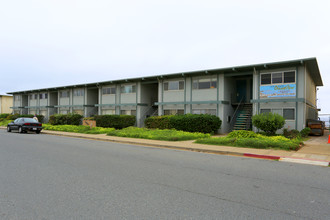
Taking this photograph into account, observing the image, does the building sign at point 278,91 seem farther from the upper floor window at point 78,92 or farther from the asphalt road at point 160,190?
the upper floor window at point 78,92

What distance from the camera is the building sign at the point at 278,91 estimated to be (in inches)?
736

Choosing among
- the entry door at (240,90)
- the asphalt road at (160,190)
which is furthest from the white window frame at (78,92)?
the asphalt road at (160,190)

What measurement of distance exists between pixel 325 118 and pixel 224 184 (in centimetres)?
3427

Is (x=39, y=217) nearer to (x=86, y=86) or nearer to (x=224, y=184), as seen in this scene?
(x=224, y=184)

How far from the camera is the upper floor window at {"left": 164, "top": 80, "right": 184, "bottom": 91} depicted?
Answer: 24.5 metres

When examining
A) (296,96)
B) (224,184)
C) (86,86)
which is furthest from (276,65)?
(86,86)

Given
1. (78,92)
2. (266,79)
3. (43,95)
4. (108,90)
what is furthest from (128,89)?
(43,95)

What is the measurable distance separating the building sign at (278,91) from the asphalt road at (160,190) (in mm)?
12115

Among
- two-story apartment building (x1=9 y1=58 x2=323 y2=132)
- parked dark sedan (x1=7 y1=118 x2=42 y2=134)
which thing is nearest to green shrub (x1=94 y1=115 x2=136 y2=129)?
two-story apartment building (x1=9 y1=58 x2=323 y2=132)

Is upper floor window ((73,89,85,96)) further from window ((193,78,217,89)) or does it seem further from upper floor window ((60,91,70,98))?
window ((193,78,217,89))

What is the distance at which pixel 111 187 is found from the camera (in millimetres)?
5301

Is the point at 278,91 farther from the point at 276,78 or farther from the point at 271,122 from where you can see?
the point at 271,122

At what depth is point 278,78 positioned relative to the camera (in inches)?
763

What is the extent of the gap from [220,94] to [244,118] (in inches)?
122
